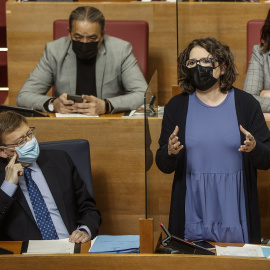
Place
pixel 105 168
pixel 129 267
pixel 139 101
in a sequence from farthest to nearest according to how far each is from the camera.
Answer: pixel 139 101 → pixel 105 168 → pixel 129 267

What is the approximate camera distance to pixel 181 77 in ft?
4.94

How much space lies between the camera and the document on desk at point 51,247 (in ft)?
4.42

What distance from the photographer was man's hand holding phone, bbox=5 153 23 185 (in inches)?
59.2

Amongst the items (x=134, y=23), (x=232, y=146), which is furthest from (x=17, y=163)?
(x=134, y=23)

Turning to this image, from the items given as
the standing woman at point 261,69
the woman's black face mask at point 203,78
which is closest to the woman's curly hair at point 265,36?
the standing woman at point 261,69

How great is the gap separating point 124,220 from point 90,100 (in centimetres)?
33

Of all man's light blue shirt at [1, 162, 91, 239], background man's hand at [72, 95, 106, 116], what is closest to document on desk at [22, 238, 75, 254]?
man's light blue shirt at [1, 162, 91, 239]

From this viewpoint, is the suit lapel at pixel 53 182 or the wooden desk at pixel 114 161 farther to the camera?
the wooden desk at pixel 114 161

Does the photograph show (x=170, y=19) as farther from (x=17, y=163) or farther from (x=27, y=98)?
(x=17, y=163)

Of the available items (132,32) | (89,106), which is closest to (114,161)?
(89,106)

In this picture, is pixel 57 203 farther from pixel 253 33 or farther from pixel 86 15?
pixel 253 33

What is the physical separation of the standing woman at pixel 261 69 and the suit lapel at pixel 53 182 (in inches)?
25.8

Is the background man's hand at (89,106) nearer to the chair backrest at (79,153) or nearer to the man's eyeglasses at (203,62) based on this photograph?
the chair backrest at (79,153)

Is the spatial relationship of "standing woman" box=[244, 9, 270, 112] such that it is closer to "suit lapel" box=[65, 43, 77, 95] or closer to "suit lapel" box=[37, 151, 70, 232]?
"suit lapel" box=[65, 43, 77, 95]
